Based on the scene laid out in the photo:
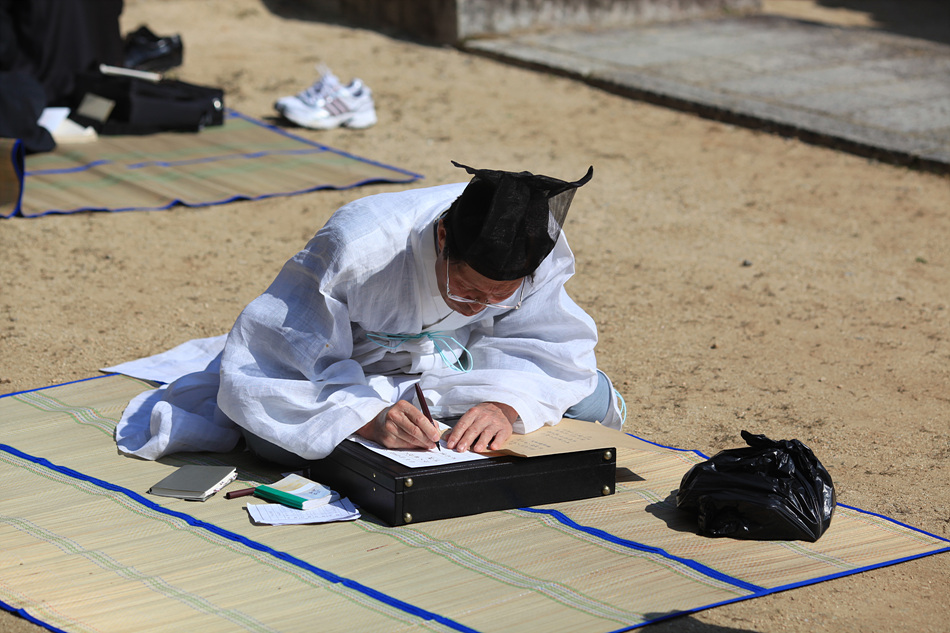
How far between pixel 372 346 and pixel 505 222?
0.68 meters

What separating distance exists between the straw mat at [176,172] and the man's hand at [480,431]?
11.0 ft

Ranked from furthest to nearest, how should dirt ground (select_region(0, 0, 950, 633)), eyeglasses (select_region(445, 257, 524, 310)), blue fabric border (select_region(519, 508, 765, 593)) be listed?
dirt ground (select_region(0, 0, 950, 633)), eyeglasses (select_region(445, 257, 524, 310)), blue fabric border (select_region(519, 508, 765, 593))

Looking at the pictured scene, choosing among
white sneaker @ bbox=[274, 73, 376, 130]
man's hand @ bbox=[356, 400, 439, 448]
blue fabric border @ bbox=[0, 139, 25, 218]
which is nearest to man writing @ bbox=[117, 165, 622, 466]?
man's hand @ bbox=[356, 400, 439, 448]

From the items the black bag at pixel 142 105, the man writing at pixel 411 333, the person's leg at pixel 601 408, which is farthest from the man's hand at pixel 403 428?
the black bag at pixel 142 105

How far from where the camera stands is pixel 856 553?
2.77m

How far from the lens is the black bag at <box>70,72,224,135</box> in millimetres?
6895

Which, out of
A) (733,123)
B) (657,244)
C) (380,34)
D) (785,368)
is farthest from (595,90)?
(785,368)

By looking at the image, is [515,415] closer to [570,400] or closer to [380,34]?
[570,400]

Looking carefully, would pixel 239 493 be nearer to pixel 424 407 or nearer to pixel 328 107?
pixel 424 407

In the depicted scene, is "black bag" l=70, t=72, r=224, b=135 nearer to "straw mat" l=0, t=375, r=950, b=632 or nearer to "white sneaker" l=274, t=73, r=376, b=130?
"white sneaker" l=274, t=73, r=376, b=130

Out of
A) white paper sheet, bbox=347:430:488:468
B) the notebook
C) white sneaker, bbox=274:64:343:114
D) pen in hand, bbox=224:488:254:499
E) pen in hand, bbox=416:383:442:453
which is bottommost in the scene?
pen in hand, bbox=224:488:254:499

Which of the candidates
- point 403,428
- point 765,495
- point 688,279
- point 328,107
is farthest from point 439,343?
point 328,107

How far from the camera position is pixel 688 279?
5.19m

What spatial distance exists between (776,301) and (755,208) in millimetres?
1480
